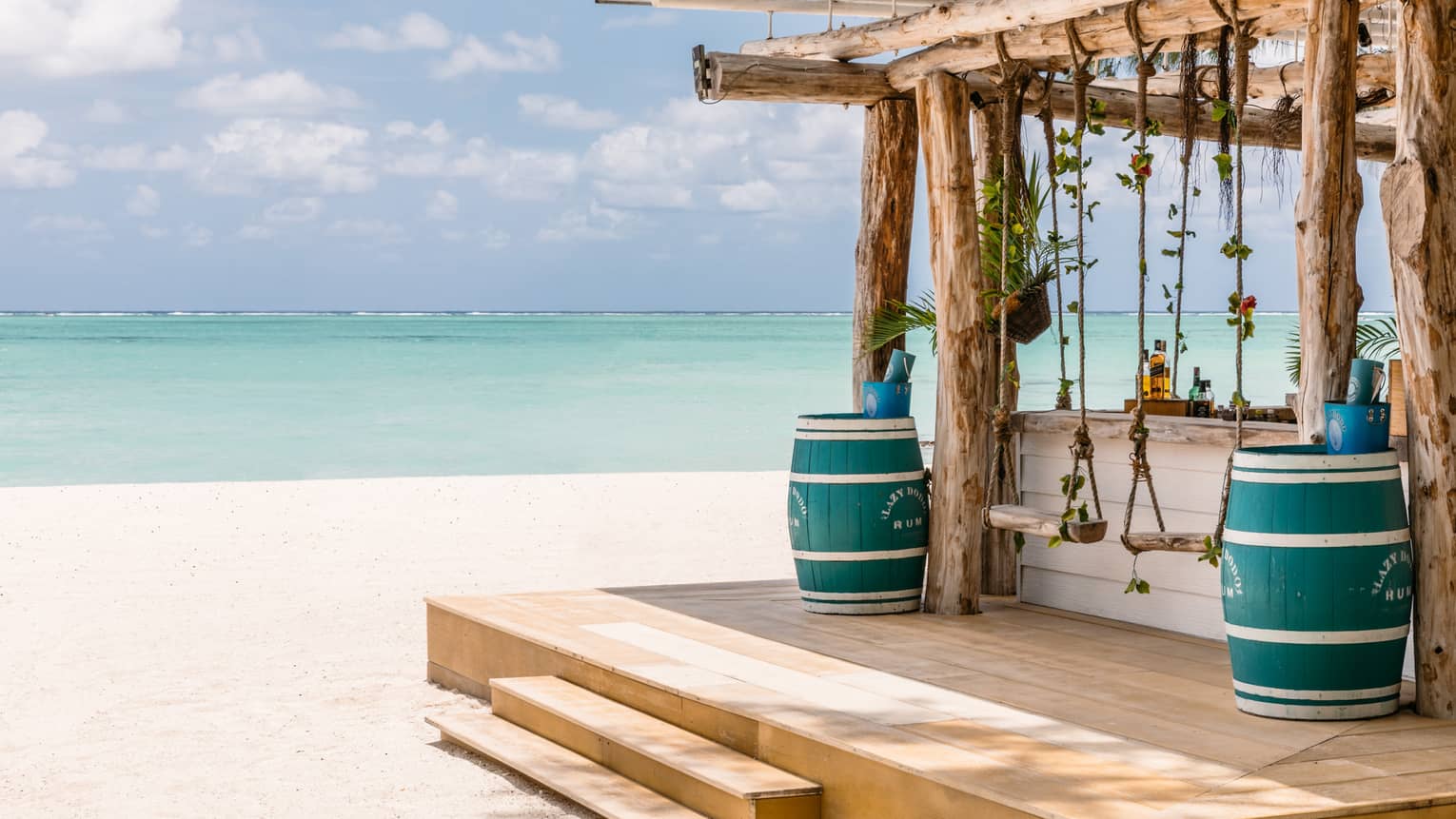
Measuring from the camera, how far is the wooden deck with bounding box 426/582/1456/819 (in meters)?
3.09

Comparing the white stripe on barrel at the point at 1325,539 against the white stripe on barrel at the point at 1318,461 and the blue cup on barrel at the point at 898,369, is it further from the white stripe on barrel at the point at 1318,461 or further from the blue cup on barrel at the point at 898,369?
the blue cup on barrel at the point at 898,369

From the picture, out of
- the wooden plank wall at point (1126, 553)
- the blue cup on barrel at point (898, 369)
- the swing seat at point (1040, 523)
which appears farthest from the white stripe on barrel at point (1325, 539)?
the blue cup on barrel at point (898, 369)

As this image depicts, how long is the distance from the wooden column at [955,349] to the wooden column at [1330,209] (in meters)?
1.57

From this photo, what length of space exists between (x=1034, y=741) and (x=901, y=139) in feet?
9.27

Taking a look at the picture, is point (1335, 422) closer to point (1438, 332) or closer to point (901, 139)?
point (1438, 332)

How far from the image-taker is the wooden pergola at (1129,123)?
3.64 m

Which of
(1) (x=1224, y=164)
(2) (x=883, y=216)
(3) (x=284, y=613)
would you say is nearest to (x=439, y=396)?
(3) (x=284, y=613)

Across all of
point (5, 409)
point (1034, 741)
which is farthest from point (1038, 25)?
point (5, 409)

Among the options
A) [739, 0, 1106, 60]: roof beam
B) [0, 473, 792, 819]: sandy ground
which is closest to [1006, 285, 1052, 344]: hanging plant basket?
[739, 0, 1106, 60]: roof beam

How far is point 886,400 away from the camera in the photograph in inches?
215

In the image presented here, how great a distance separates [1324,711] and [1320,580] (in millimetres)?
315

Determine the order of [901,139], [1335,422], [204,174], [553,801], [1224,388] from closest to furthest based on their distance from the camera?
[1335,422]
[553,801]
[901,139]
[1224,388]
[204,174]

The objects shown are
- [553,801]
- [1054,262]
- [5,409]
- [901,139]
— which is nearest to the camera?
[553,801]

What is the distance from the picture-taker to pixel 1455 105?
3.63m
